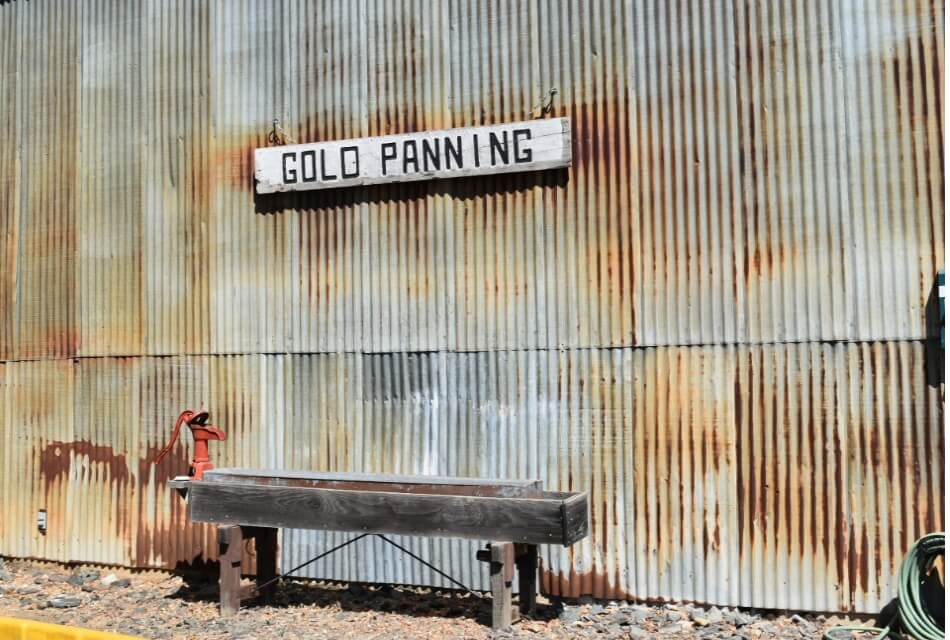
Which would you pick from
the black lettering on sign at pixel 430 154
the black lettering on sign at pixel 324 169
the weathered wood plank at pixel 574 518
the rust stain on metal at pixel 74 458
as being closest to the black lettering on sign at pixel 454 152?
the black lettering on sign at pixel 430 154

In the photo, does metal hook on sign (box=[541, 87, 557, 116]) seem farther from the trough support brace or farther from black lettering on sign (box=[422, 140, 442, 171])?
the trough support brace

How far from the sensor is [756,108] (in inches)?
347

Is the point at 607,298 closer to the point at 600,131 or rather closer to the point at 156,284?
the point at 600,131

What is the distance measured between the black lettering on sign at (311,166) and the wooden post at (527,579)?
4.55m

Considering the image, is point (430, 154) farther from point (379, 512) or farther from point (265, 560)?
point (265, 560)

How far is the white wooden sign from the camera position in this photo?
9.41 meters

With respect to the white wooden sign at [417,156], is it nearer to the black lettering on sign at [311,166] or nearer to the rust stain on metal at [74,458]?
the black lettering on sign at [311,166]

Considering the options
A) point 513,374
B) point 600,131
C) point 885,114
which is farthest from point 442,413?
point 885,114

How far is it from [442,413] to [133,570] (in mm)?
4281

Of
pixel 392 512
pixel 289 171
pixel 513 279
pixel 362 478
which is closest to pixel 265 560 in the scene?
pixel 362 478

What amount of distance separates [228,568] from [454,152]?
469 cm

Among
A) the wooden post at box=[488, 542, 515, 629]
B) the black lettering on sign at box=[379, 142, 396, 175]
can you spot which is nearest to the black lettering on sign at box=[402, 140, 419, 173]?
the black lettering on sign at box=[379, 142, 396, 175]

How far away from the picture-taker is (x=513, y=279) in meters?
9.53

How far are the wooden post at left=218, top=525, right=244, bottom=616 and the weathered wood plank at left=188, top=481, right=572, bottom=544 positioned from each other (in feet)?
0.45
